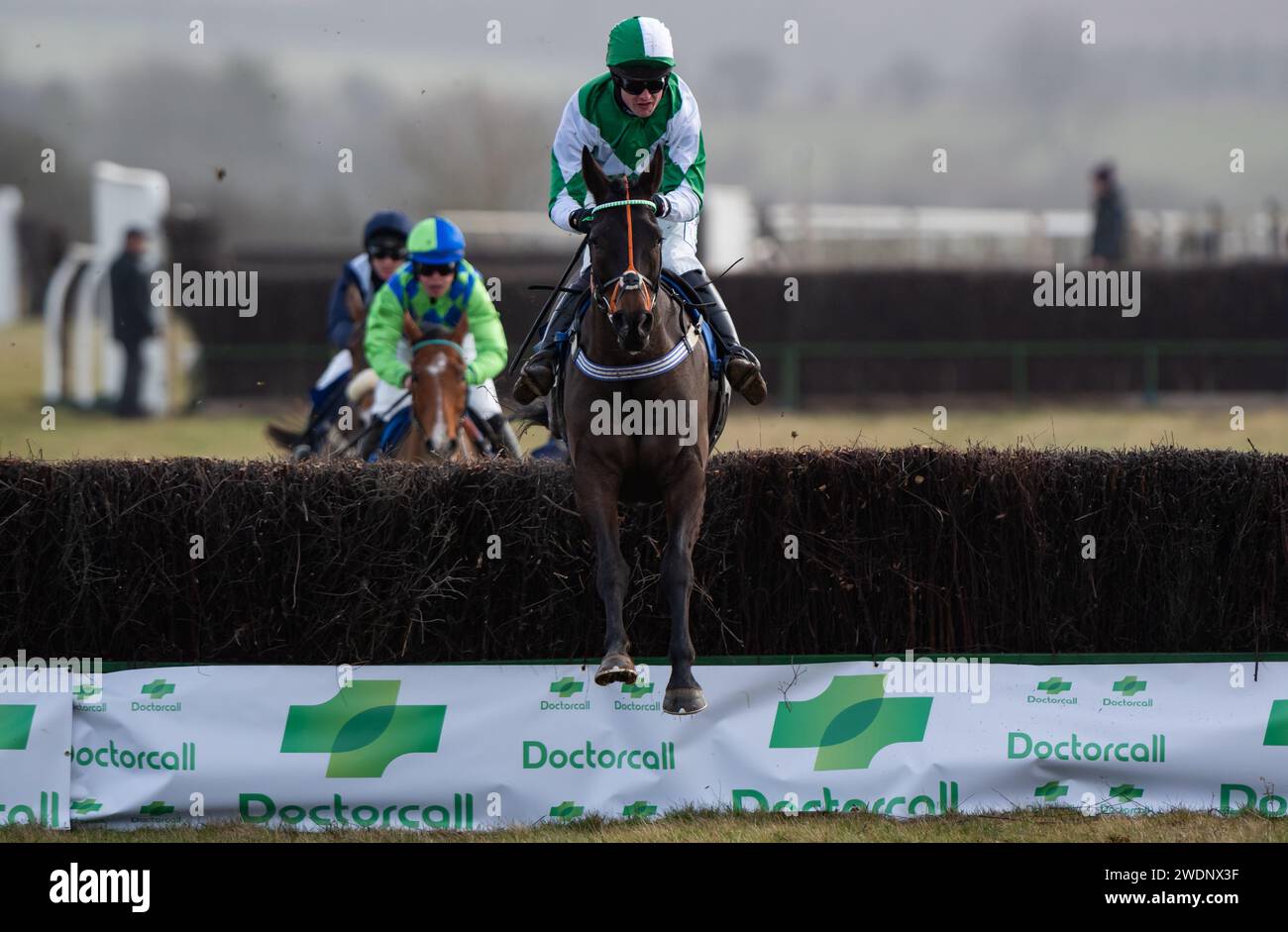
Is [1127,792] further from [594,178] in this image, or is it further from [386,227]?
[386,227]

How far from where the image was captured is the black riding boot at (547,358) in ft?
24.8

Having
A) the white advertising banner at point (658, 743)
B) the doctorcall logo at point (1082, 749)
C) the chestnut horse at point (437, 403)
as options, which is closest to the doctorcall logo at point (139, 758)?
the white advertising banner at point (658, 743)

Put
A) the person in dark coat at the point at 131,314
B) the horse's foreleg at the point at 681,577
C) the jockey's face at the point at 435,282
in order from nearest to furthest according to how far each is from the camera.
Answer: the horse's foreleg at the point at 681,577 → the jockey's face at the point at 435,282 → the person in dark coat at the point at 131,314

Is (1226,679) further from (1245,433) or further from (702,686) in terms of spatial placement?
(1245,433)

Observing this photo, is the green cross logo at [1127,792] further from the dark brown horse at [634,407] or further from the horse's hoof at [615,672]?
the horse's hoof at [615,672]

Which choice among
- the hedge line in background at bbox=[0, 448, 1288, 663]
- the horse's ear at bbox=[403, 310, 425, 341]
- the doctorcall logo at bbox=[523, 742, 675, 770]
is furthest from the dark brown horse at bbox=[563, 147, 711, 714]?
the horse's ear at bbox=[403, 310, 425, 341]

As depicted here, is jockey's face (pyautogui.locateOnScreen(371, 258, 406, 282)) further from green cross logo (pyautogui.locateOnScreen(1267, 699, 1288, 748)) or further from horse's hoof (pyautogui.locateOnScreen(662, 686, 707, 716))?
green cross logo (pyautogui.locateOnScreen(1267, 699, 1288, 748))

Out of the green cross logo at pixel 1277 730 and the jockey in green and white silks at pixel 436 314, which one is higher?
the jockey in green and white silks at pixel 436 314

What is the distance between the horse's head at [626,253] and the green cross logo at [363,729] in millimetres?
1852

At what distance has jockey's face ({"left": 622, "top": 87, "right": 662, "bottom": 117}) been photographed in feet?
24.2

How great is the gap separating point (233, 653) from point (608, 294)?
7.54 feet

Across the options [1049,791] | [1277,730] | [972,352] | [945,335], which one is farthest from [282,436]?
[945,335]

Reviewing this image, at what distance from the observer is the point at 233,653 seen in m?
7.51

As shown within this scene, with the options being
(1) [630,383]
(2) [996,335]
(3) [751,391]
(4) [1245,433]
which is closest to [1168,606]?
(3) [751,391]
